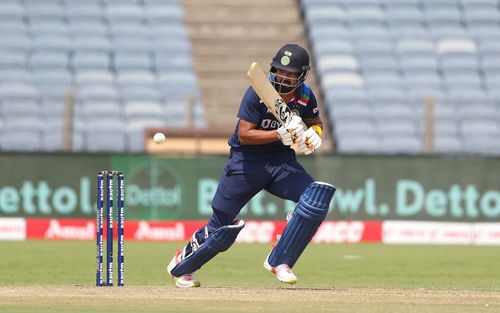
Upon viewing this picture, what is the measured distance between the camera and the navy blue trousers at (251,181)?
27.2ft

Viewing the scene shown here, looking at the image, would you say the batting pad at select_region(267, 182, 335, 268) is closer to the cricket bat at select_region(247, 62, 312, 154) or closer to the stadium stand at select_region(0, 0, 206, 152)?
the cricket bat at select_region(247, 62, 312, 154)

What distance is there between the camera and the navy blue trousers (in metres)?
8.30

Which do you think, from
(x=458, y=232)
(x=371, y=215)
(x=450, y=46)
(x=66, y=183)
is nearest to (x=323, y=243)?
(x=371, y=215)

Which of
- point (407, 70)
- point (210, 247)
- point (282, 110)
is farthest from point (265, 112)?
point (407, 70)

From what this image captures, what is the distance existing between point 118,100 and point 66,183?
3.48 m

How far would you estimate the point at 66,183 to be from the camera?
17438 mm

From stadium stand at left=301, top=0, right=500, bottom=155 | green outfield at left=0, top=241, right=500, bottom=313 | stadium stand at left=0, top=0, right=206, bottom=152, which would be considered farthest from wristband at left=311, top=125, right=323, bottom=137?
stadium stand at left=301, top=0, right=500, bottom=155

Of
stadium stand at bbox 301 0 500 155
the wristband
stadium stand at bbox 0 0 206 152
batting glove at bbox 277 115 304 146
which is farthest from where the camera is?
Answer: stadium stand at bbox 301 0 500 155

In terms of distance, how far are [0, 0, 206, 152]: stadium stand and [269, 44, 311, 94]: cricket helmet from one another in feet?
32.9

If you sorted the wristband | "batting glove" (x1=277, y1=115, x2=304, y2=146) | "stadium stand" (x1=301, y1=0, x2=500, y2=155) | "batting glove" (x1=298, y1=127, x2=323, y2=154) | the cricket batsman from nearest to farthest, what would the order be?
1. "batting glove" (x1=277, y1=115, x2=304, y2=146)
2. "batting glove" (x1=298, y1=127, x2=323, y2=154)
3. the cricket batsman
4. the wristband
5. "stadium stand" (x1=301, y1=0, x2=500, y2=155)

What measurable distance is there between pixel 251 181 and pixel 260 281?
238 centimetres

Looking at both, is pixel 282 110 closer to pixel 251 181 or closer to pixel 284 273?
pixel 251 181

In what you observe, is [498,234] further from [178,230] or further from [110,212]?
[110,212]

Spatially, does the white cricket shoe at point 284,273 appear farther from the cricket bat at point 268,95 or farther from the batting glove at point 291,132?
the cricket bat at point 268,95
